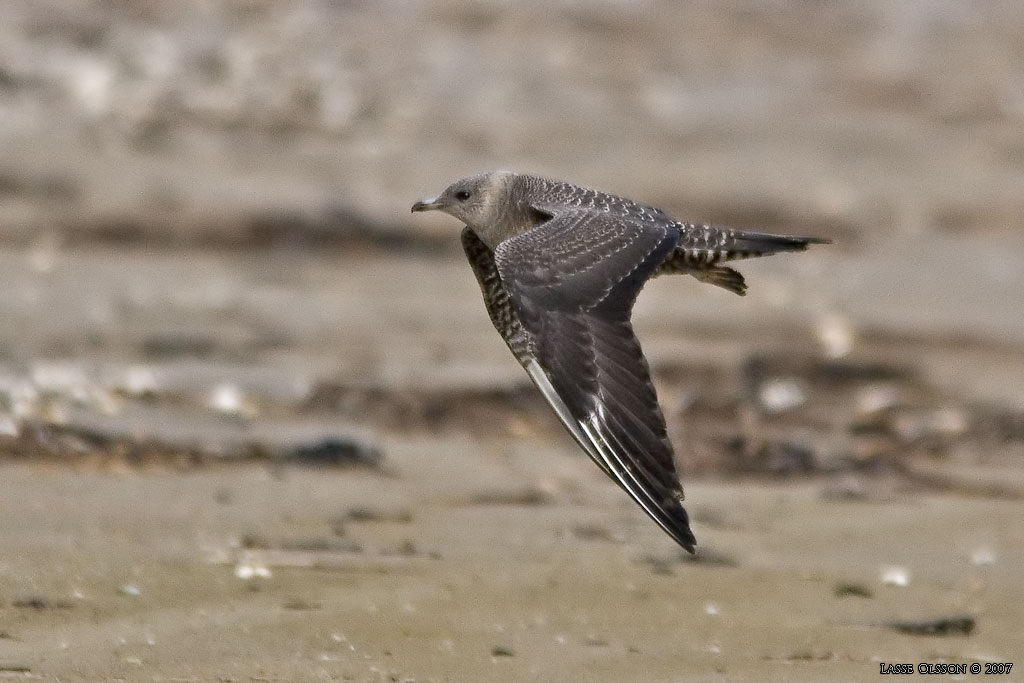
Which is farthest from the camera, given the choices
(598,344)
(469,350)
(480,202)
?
(469,350)

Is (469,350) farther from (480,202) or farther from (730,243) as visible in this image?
(730,243)

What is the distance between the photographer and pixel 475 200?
20.7ft

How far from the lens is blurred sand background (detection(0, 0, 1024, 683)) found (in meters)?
5.73

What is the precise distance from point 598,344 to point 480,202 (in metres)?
1.24

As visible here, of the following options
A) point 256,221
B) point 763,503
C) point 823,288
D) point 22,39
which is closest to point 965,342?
point 823,288

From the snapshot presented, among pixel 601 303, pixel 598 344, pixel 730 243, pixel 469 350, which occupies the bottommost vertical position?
pixel 598 344

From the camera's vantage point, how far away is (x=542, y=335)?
523 centimetres

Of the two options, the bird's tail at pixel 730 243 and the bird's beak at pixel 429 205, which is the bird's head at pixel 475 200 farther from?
the bird's tail at pixel 730 243

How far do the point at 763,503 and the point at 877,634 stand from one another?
1599mm

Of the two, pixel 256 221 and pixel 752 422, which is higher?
pixel 256 221

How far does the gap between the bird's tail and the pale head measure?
661 mm

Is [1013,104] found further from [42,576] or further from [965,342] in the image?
[42,576]

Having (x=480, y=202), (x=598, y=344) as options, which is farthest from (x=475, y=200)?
(x=598, y=344)

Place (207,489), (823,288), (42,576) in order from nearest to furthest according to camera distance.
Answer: (42,576), (207,489), (823,288)
